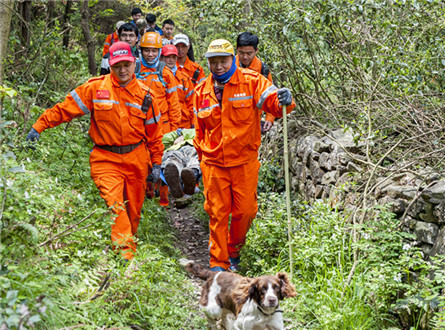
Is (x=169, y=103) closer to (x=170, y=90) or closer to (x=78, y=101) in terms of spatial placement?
(x=170, y=90)

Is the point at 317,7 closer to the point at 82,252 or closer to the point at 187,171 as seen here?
the point at 187,171

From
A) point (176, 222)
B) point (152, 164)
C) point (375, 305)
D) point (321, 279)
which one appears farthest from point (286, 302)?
point (176, 222)

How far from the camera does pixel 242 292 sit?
4242mm

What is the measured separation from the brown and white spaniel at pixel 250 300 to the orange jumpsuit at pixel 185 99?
599 cm

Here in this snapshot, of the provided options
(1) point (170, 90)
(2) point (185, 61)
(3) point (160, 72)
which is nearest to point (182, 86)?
(2) point (185, 61)

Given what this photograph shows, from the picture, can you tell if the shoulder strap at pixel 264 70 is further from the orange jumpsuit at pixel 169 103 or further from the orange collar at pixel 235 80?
the orange collar at pixel 235 80

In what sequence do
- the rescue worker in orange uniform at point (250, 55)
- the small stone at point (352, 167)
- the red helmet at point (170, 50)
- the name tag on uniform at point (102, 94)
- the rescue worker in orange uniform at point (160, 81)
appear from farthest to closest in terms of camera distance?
1. the red helmet at point (170, 50)
2. the rescue worker in orange uniform at point (160, 81)
3. the rescue worker in orange uniform at point (250, 55)
4. the small stone at point (352, 167)
5. the name tag on uniform at point (102, 94)

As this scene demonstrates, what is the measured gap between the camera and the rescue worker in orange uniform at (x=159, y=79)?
8.88m

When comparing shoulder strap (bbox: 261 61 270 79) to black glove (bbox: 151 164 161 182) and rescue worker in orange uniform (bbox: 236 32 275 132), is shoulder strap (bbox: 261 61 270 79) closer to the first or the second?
rescue worker in orange uniform (bbox: 236 32 275 132)

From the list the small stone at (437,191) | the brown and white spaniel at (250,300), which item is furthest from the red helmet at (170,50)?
the small stone at (437,191)

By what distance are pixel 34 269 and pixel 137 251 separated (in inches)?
93.5

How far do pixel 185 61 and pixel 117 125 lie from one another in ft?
17.2

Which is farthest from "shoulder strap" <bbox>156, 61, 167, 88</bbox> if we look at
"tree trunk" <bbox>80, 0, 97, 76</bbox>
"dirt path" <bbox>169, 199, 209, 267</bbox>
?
"tree trunk" <bbox>80, 0, 97, 76</bbox>

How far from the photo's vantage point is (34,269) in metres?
3.40
